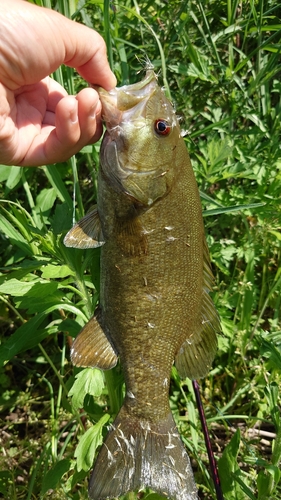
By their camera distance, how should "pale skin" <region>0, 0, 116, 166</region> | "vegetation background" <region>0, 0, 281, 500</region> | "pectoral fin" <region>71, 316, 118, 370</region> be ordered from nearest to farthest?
"pale skin" <region>0, 0, 116, 166</region>
"pectoral fin" <region>71, 316, 118, 370</region>
"vegetation background" <region>0, 0, 281, 500</region>

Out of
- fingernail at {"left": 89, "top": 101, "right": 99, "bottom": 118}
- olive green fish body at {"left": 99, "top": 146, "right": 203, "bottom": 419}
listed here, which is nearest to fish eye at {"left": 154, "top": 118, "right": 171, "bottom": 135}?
olive green fish body at {"left": 99, "top": 146, "right": 203, "bottom": 419}

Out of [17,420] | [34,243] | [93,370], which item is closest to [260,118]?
[34,243]

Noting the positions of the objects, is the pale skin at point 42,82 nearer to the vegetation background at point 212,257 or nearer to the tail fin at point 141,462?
the vegetation background at point 212,257

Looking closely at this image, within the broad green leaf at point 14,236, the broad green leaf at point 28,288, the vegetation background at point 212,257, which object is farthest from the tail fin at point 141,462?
the broad green leaf at point 14,236

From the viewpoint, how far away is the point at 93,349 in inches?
83.6

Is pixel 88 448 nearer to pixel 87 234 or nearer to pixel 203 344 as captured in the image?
pixel 203 344

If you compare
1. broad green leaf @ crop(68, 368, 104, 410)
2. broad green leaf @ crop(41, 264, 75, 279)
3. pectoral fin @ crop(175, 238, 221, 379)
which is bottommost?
pectoral fin @ crop(175, 238, 221, 379)

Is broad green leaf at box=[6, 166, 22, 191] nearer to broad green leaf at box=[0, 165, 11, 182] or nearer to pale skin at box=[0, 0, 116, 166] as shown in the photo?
broad green leaf at box=[0, 165, 11, 182]

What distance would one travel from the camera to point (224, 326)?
9.61 ft

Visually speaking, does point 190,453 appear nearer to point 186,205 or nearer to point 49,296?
point 49,296

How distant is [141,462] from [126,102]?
64.7 inches

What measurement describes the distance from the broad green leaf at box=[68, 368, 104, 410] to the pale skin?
1041 millimetres

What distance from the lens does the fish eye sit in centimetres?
197

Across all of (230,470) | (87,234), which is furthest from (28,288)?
(230,470)
